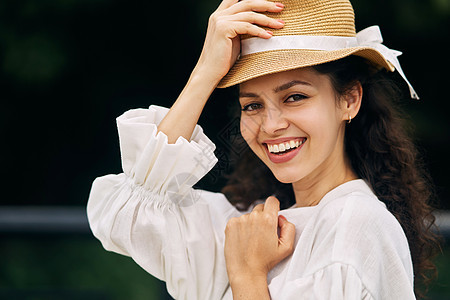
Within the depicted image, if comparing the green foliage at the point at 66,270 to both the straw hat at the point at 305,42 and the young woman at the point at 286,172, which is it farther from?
the straw hat at the point at 305,42

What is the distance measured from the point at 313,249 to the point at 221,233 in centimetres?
49

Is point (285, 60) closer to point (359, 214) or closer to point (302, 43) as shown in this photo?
point (302, 43)

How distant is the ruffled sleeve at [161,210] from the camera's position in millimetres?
1781

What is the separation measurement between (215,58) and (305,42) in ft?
0.96

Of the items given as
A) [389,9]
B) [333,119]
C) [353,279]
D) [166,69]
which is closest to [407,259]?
[353,279]

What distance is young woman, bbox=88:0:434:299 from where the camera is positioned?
61.4 inches

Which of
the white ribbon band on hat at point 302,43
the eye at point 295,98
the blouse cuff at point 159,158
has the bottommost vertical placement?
the blouse cuff at point 159,158

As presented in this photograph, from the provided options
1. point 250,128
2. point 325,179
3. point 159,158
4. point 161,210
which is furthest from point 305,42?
point 161,210

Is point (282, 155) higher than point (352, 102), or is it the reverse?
point (352, 102)

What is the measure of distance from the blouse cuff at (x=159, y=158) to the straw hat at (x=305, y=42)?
256mm

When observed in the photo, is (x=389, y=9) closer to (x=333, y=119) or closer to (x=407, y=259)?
(x=333, y=119)

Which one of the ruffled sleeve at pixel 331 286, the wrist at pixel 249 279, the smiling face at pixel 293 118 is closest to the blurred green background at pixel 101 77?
the smiling face at pixel 293 118

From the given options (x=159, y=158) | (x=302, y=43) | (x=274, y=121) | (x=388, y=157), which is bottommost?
(x=388, y=157)

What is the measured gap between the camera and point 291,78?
169 centimetres
